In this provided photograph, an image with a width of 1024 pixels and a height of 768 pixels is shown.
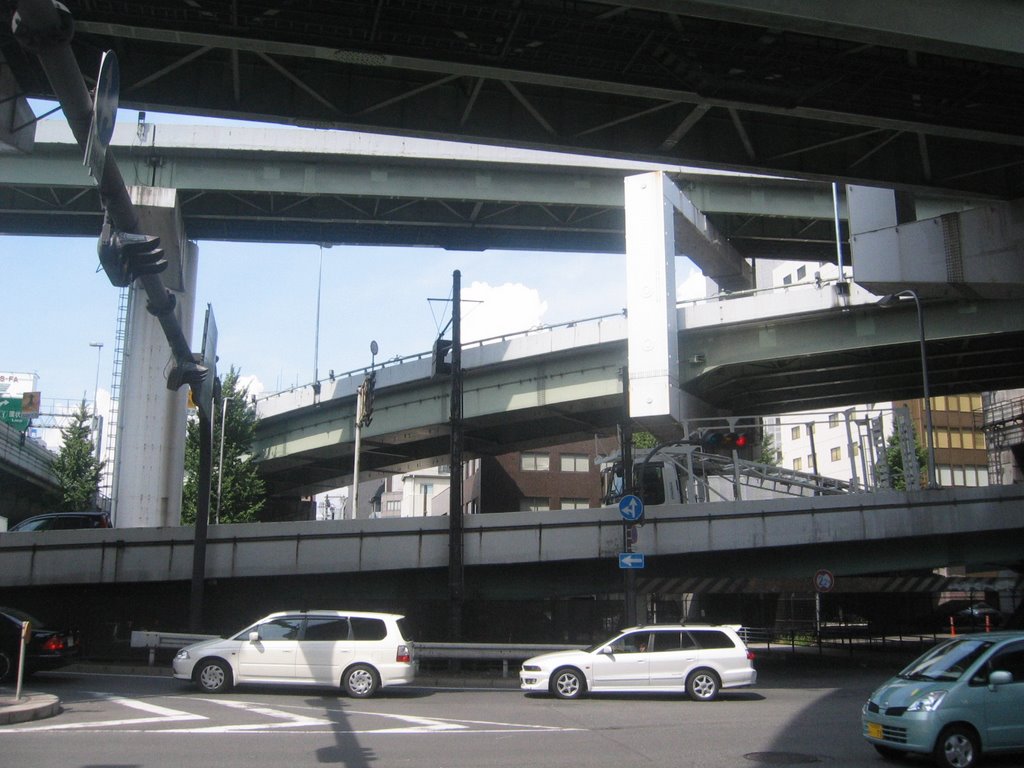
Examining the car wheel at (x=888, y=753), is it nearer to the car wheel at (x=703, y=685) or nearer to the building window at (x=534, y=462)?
the car wheel at (x=703, y=685)

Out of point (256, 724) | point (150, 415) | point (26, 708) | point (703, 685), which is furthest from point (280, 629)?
point (150, 415)

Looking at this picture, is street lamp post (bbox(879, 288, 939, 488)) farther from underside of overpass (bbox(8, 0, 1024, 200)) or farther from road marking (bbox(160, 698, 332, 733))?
road marking (bbox(160, 698, 332, 733))

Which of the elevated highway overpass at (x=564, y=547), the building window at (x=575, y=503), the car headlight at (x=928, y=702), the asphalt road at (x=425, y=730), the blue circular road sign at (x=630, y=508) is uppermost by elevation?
the building window at (x=575, y=503)

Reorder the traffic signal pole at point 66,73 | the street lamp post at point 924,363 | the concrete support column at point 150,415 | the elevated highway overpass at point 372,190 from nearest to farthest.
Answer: the traffic signal pole at point 66,73 → the street lamp post at point 924,363 → the concrete support column at point 150,415 → the elevated highway overpass at point 372,190

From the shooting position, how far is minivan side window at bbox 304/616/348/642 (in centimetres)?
1811

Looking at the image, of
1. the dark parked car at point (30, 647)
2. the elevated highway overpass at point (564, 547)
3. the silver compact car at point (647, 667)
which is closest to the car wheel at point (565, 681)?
the silver compact car at point (647, 667)

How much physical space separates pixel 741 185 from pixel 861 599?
70.2 feet

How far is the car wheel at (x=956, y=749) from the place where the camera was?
1061cm

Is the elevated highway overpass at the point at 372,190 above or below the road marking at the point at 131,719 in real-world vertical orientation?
above

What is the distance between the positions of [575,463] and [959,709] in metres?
51.7

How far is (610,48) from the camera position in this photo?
50.8 feet

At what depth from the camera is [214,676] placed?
18062 mm

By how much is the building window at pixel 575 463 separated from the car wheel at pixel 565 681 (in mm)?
43677

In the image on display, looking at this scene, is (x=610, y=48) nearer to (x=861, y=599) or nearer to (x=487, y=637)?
(x=487, y=637)
